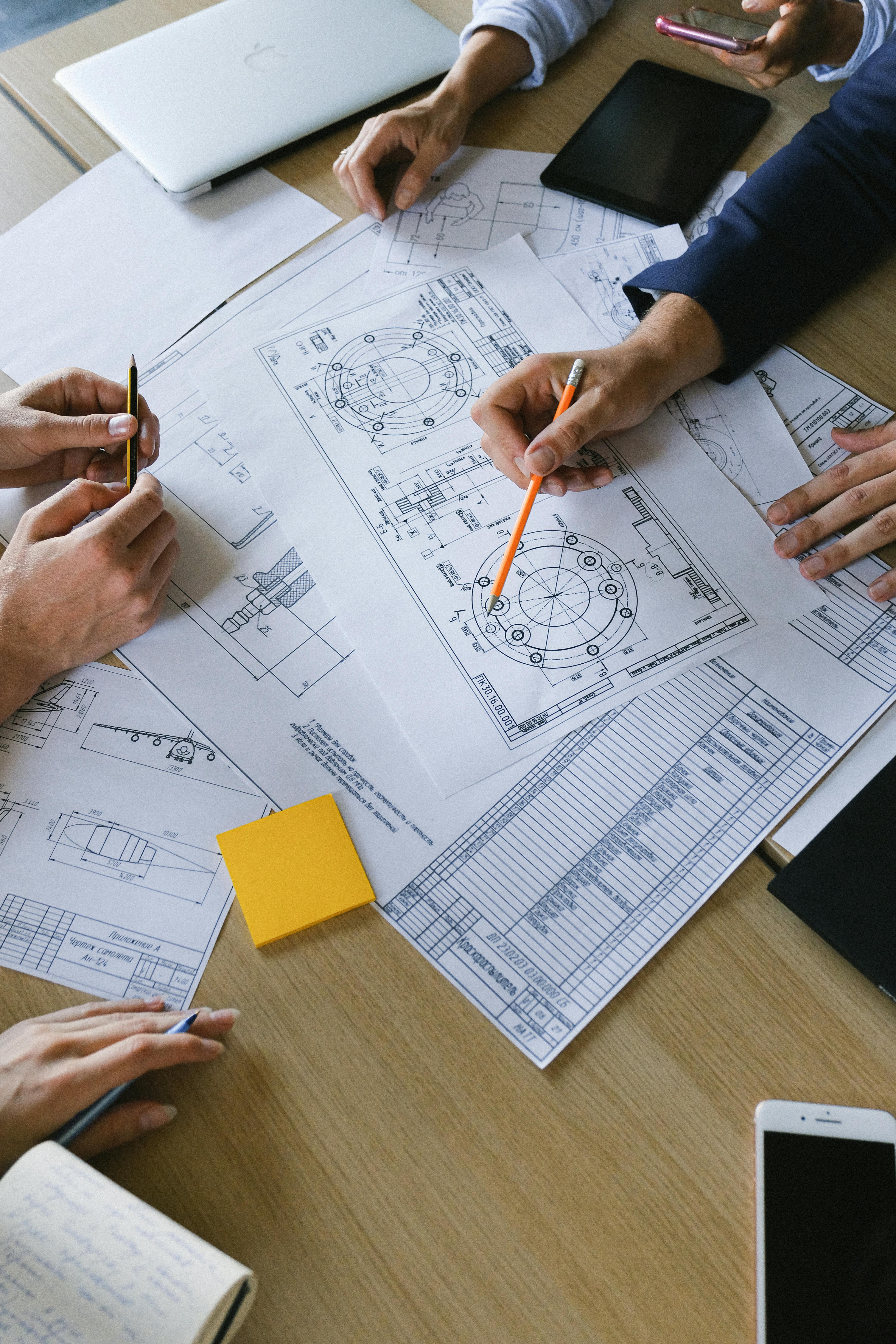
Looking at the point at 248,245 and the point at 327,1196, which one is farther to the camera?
the point at 248,245

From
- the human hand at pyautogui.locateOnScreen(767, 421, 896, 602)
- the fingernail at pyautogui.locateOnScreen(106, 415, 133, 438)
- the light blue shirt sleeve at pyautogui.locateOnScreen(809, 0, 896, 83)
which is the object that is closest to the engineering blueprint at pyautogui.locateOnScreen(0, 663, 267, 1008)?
the fingernail at pyautogui.locateOnScreen(106, 415, 133, 438)

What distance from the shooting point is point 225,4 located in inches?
47.1

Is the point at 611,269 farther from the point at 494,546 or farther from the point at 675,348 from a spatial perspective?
the point at 494,546

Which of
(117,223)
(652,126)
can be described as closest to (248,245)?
(117,223)

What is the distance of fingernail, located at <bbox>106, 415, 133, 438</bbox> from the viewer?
848 mm

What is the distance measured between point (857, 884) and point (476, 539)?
46 centimetres

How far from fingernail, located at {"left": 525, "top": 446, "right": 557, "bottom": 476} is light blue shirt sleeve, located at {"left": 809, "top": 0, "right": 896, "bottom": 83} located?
0.69 meters

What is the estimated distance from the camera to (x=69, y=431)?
33.8 inches

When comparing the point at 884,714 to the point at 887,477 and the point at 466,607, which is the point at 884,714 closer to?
the point at 887,477

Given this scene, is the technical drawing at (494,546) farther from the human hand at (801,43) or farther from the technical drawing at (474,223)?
the human hand at (801,43)

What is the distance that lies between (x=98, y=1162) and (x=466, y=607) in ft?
1.76

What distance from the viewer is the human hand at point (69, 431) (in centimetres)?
86

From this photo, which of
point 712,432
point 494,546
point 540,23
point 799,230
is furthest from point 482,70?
point 494,546

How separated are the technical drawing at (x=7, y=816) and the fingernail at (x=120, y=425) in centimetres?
36
